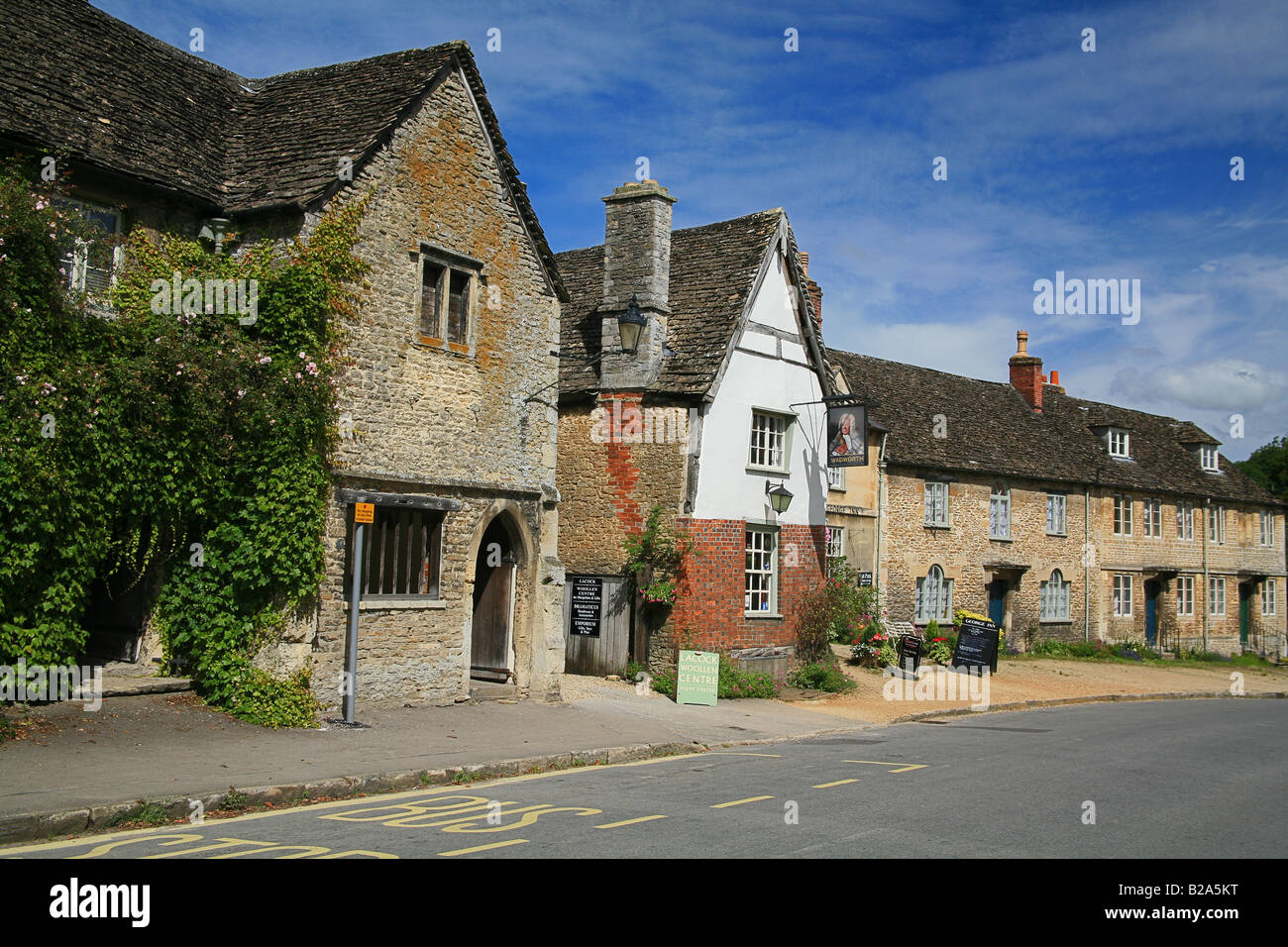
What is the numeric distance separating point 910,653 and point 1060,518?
1376 centimetres

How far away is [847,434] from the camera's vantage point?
2341cm

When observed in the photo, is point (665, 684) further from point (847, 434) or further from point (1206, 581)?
point (1206, 581)

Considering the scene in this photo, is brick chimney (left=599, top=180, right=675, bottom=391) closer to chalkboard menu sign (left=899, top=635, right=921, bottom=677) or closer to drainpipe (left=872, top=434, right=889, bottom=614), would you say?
chalkboard menu sign (left=899, top=635, right=921, bottom=677)

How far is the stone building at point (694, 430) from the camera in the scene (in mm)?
20547

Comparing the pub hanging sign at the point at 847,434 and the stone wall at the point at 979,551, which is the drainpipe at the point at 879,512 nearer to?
the stone wall at the point at 979,551

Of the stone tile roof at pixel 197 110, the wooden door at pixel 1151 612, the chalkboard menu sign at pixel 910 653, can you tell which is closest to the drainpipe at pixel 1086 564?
the wooden door at pixel 1151 612

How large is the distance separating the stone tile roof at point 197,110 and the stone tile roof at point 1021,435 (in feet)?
51.2

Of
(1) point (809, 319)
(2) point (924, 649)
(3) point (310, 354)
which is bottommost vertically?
(2) point (924, 649)

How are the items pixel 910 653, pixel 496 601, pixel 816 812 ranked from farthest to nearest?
1. pixel 910 653
2. pixel 496 601
3. pixel 816 812

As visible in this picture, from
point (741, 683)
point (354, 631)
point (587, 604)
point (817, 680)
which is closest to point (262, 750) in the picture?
point (354, 631)
